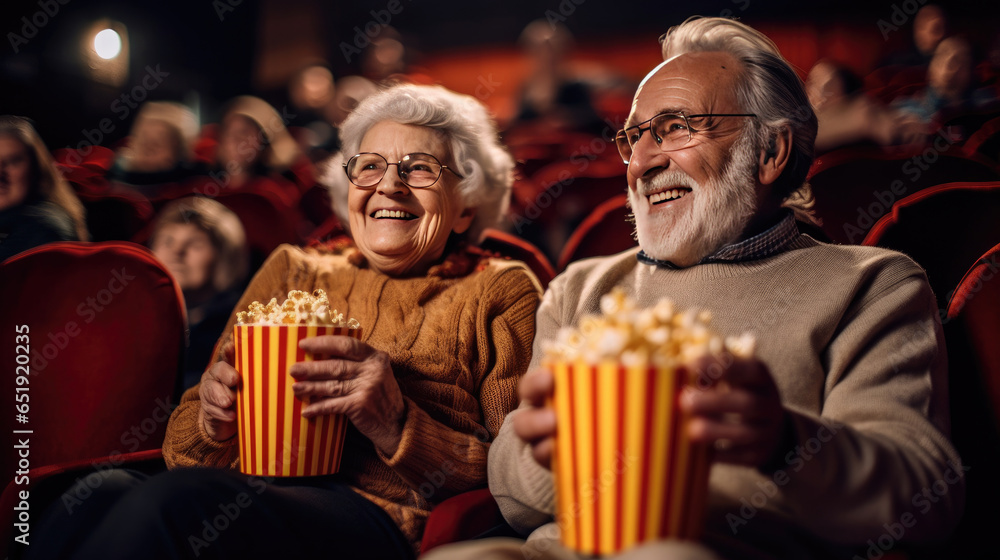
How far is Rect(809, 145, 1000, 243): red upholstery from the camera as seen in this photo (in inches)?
56.3

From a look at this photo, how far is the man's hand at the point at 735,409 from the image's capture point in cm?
64

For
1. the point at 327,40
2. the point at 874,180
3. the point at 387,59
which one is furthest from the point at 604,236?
the point at 327,40

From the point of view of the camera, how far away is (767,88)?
3.85 ft

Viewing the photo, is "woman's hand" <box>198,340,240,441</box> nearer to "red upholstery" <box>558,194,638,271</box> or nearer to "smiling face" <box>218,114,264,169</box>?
"red upholstery" <box>558,194,638,271</box>

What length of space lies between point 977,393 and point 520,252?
904 millimetres

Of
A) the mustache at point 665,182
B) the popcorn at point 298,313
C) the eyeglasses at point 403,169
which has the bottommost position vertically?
the popcorn at point 298,313

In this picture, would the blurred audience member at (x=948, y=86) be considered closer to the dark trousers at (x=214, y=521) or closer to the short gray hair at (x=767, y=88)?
the short gray hair at (x=767, y=88)

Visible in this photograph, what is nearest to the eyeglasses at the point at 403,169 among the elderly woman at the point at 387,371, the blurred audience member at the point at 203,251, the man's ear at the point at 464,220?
the elderly woman at the point at 387,371

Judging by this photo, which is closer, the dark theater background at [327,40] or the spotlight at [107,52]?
the dark theater background at [327,40]

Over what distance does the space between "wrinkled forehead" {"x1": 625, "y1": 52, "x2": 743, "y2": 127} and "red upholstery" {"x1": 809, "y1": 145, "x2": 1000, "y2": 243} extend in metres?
0.37

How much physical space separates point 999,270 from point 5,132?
265cm

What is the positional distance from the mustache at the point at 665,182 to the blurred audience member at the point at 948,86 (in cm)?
268

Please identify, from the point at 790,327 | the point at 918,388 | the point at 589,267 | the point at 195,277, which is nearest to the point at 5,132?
the point at 195,277

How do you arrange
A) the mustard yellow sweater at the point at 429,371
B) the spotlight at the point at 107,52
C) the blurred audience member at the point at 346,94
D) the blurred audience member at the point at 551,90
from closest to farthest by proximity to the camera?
1. the mustard yellow sweater at the point at 429,371
2. the spotlight at the point at 107,52
3. the blurred audience member at the point at 346,94
4. the blurred audience member at the point at 551,90
